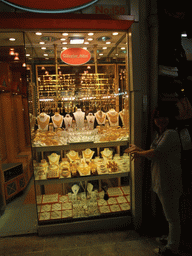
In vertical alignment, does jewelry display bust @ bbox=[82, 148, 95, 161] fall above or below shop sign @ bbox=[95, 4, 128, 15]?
below

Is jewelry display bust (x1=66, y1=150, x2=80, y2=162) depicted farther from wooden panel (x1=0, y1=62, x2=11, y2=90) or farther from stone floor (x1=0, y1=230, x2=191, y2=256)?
wooden panel (x1=0, y1=62, x2=11, y2=90)

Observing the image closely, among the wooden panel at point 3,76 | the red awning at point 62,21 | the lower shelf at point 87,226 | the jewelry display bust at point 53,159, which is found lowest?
the lower shelf at point 87,226

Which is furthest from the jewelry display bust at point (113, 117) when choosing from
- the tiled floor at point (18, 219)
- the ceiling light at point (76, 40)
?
the tiled floor at point (18, 219)

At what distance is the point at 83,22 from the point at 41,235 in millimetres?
2984

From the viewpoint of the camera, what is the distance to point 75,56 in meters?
3.13

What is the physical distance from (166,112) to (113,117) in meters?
1.52

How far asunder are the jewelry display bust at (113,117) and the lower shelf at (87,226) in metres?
1.68

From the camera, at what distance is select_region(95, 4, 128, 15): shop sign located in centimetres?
230

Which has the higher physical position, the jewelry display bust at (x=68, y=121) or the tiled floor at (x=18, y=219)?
→ the jewelry display bust at (x=68, y=121)

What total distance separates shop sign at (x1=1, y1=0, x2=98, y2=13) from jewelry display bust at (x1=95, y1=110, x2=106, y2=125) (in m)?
1.82

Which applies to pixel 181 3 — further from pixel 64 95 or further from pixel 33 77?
pixel 33 77

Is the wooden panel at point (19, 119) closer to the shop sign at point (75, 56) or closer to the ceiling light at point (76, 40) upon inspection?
the shop sign at point (75, 56)

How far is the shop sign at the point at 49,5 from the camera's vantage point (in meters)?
2.05

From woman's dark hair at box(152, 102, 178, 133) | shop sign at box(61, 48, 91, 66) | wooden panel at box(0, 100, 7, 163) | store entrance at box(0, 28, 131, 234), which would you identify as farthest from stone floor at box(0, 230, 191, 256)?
shop sign at box(61, 48, 91, 66)
